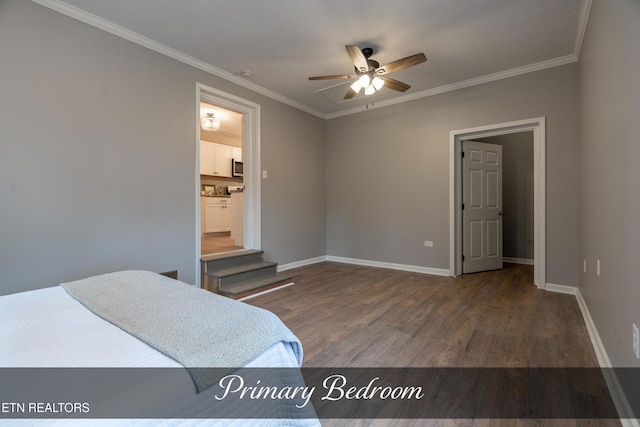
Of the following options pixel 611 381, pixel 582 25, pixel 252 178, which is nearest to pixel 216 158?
pixel 252 178

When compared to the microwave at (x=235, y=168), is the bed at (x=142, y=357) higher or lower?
lower

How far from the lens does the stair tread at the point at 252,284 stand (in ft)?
10.9

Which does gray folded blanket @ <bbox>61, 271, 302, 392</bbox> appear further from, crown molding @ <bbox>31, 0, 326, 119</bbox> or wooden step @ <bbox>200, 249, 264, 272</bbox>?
crown molding @ <bbox>31, 0, 326, 119</bbox>

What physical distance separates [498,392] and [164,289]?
1972mm

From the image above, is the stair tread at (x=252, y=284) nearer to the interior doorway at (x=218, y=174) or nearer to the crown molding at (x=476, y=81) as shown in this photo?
the interior doorway at (x=218, y=174)

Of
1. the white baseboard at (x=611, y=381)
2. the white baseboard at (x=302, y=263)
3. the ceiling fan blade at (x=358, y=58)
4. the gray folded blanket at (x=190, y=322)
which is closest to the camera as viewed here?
the gray folded blanket at (x=190, y=322)

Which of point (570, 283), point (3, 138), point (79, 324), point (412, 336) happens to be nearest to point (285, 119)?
point (3, 138)

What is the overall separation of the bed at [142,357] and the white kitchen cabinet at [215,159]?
18.4ft

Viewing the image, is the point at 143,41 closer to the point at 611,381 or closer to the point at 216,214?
the point at 216,214

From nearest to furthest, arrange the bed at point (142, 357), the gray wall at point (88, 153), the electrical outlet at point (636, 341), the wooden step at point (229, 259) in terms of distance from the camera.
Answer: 1. the bed at point (142, 357)
2. the electrical outlet at point (636, 341)
3. the gray wall at point (88, 153)
4. the wooden step at point (229, 259)

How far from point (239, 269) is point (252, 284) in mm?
300

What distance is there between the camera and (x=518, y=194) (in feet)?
18.0

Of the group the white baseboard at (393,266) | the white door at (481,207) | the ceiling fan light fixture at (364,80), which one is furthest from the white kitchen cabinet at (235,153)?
the white door at (481,207)

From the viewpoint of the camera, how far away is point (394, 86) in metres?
3.32
